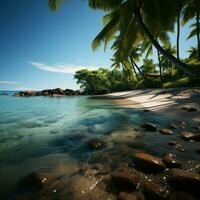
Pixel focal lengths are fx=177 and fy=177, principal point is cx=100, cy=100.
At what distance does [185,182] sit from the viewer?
11.3ft

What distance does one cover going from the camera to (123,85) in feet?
152

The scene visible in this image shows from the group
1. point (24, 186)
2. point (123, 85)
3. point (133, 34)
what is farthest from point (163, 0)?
point (123, 85)

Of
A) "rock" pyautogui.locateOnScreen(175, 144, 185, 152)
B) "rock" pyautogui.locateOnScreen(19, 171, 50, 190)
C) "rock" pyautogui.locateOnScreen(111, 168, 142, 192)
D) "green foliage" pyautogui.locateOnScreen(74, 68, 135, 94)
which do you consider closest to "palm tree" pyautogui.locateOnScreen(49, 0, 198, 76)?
"rock" pyautogui.locateOnScreen(175, 144, 185, 152)

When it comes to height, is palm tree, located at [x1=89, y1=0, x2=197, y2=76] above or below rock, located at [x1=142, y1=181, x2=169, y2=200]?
above

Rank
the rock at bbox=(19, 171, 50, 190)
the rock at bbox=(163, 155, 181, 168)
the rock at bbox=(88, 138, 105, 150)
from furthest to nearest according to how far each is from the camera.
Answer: the rock at bbox=(88, 138, 105, 150)
the rock at bbox=(163, 155, 181, 168)
the rock at bbox=(19, 171, 50, 190)

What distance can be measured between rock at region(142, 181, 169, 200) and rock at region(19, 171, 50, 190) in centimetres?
205

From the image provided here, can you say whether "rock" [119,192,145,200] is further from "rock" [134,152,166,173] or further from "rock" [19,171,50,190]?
"rock" [19,171,50,190]

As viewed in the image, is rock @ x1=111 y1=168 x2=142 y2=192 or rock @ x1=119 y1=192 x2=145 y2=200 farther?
rock @ x1=111 y1=168 x2=142 y2=192

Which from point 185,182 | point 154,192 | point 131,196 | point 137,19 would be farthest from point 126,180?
point 137,19

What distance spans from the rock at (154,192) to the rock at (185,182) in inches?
10.5

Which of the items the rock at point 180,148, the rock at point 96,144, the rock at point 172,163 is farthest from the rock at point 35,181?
the rock at point 180,148

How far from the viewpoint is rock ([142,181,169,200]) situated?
3.18 m

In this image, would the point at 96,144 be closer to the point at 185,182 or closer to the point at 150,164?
the point at 150,164

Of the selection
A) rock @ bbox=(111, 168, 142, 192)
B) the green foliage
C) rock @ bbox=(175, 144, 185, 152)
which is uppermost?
the green foliage
